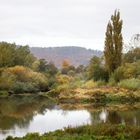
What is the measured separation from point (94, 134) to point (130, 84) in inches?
990

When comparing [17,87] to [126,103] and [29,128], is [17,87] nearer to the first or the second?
[126,103]

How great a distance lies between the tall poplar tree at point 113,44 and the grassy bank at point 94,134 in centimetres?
2833

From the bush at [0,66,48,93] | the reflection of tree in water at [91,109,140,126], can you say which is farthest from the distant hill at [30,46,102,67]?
the reflection of tree in water at [91,109,140,126]

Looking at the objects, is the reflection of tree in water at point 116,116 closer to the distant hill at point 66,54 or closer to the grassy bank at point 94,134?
the grassy bank at point 94,134

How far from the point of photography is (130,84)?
4131cm

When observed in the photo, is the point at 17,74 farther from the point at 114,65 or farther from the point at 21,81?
the point at 114,65

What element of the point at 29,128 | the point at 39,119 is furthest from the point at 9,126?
the point at 39,119

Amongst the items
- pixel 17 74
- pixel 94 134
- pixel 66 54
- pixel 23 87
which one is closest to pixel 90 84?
pixel 23 87

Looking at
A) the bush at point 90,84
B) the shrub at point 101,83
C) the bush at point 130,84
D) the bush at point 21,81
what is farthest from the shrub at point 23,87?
the bush at point 130,84

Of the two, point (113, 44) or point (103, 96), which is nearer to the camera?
point (103, 96)

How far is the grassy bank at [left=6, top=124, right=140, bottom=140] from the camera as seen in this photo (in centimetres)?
1554

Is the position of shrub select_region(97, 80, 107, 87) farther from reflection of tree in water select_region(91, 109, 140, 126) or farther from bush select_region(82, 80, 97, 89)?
reflection of tree in water select_region(91, 109, 140, 126)

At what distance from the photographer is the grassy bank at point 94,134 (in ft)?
51.0

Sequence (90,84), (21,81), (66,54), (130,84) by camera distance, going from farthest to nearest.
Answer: (66,54), (21,81), (90,84), (130,84)
